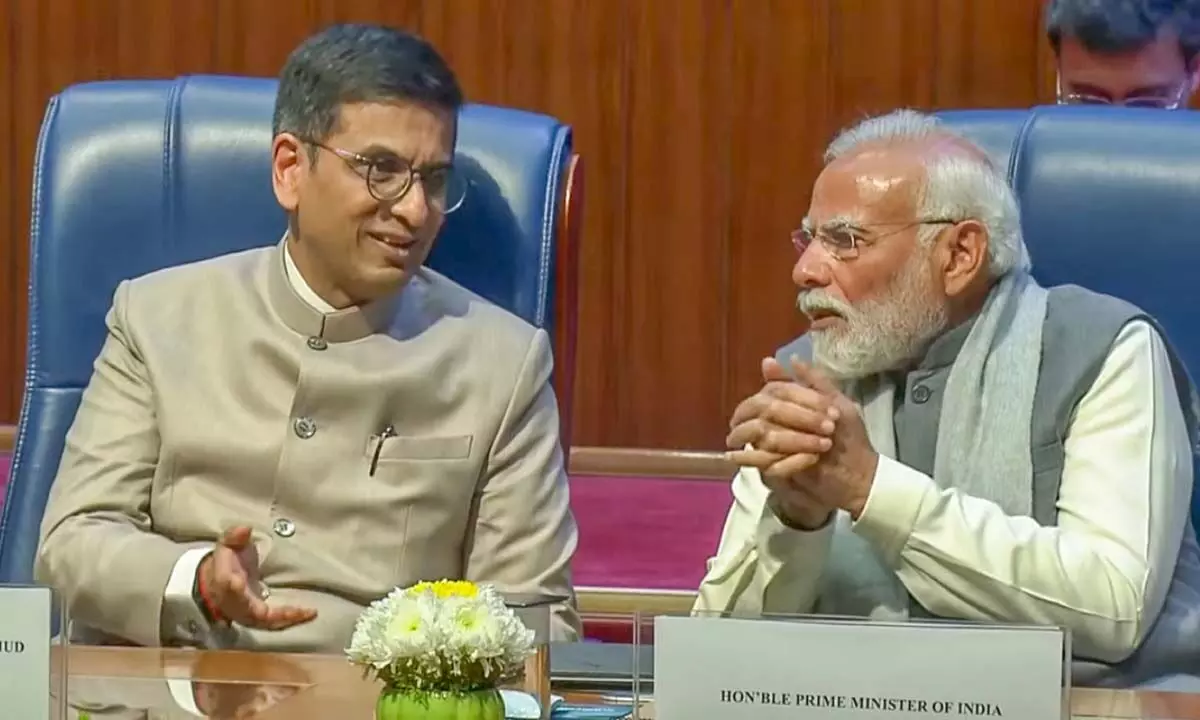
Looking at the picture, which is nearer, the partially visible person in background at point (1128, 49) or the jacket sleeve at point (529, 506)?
the jacket sleeve at point (529, 506)

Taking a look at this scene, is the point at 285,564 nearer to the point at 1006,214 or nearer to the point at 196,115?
the point at 196,115

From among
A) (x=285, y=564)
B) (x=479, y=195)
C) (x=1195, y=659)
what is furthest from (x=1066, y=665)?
(x=479, y=195)

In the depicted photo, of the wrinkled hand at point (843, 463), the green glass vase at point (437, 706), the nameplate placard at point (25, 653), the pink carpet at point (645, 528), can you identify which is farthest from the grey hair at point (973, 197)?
the pink carpet at point (645, 528)

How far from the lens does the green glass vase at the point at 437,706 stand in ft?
3.62

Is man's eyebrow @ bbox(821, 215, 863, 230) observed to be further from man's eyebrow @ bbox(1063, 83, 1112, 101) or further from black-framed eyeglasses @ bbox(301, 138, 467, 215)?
man's eyebrow @ bbox(1063, 83, 1112, 101)

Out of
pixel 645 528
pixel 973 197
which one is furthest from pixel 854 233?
pixel 645 528

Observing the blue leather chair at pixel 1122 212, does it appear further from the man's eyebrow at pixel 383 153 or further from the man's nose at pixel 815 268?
the man's eyebrow at pixel 383 153

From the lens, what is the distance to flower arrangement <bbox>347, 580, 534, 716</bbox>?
3.64 feet

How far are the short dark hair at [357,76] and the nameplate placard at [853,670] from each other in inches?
39.0

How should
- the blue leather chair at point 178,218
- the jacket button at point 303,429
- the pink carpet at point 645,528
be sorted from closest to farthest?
the jacket button at point 303,429
the blue leather chair at point 178,218
the pink carpet at point 645,528

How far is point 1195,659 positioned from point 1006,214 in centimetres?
44

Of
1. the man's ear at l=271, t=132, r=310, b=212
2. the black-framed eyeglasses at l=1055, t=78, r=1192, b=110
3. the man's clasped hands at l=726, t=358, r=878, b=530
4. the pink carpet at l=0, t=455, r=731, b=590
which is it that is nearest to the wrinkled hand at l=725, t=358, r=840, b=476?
the man's clasped hands at l=726, t=358, r=878, b=530

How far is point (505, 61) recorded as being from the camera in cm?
373

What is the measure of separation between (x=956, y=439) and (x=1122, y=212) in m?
0.37
